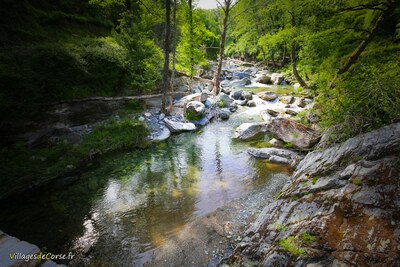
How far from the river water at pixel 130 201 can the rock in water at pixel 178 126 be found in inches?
80.5

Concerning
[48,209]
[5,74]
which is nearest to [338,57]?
[48,209]

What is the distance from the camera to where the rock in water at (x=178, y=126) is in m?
12.2

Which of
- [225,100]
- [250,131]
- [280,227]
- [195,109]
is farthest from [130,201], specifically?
[225,100]

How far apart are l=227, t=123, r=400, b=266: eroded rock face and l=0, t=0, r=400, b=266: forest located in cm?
2

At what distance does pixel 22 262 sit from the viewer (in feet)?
12.4

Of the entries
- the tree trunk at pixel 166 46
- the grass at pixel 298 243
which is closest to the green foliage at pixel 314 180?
the grass at pixel 298 243

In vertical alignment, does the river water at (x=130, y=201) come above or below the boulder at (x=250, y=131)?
below

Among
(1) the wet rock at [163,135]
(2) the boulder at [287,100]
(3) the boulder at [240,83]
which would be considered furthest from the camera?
(3) the boulder at [240,83]

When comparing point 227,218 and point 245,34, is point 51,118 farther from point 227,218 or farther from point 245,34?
point 245,34

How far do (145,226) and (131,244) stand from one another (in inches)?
24.5

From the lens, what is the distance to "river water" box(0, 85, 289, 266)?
5320mm

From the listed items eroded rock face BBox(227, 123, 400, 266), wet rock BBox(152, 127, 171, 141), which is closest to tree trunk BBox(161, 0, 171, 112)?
wet rock BBox(152, 127, 171, 141)

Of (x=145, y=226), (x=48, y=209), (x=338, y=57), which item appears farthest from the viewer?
(x=338, y=57)

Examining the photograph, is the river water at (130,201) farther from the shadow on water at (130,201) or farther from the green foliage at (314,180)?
the green foliage at (314,180)
